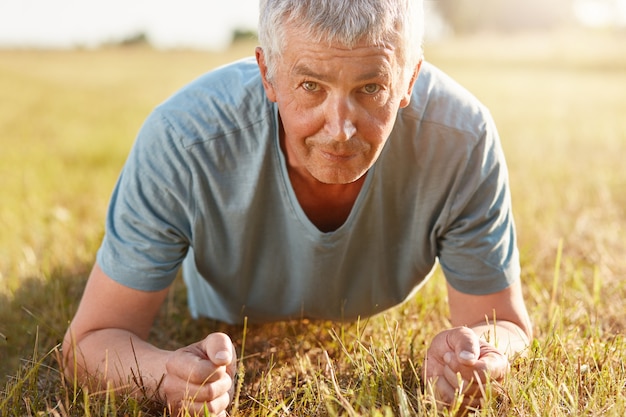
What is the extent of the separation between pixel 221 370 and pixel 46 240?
2.64m

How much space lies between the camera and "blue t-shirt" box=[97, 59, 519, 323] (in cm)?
233

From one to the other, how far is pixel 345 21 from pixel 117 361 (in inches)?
46.1

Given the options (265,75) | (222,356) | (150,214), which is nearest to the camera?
(222,356)

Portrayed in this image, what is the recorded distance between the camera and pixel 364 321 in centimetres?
277

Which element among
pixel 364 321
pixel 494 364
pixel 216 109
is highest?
pixel 216 109

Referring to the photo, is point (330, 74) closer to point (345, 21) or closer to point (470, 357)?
point (345, 21)

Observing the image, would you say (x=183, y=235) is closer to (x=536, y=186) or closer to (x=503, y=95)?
(x=536, y=186)

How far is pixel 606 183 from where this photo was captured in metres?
5.17

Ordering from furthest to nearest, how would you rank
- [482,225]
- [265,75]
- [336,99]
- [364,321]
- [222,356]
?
[364,321]
[482,225]
[265,75]
[336,99]
[222,356]

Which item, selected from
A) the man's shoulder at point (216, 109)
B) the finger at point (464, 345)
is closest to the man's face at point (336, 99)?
the man's shoulder at point (216, 109)

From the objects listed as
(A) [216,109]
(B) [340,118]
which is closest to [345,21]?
(B) [340,118]

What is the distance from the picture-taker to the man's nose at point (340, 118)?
6.42ft

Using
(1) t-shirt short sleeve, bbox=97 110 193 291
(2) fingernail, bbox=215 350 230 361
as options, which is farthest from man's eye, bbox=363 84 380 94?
(2) fingernail, bbox=215 350 230 361

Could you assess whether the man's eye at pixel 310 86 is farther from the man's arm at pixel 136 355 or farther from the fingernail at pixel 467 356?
the fingernail at pixel 467 356
